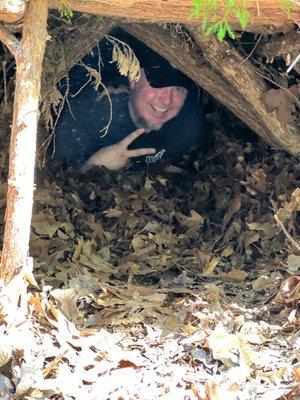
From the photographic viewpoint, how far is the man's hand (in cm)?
327

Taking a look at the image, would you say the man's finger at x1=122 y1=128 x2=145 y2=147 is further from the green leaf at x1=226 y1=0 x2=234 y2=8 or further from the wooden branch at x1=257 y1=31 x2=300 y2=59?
the green leaf at x1=226 y1=0 x2=234 y2=8

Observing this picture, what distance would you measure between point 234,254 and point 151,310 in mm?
672

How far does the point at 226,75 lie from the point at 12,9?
1.10m

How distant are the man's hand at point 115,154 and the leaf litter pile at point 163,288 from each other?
72 millimetres

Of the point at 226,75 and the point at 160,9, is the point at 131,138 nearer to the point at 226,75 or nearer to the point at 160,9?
the point at 226,75

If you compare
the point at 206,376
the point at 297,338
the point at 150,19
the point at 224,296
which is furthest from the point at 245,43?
the point at 206,376

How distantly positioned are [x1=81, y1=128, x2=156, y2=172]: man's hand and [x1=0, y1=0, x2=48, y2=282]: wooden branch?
4.68 ft

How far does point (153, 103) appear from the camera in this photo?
3.36 m

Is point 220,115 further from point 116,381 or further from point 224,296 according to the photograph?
point 116,381

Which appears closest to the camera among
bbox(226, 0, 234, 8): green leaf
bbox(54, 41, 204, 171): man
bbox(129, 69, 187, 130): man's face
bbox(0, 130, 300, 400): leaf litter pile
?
bbox(0, 130, 300, 400): leaf litter pile

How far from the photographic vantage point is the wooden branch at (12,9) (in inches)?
70.0

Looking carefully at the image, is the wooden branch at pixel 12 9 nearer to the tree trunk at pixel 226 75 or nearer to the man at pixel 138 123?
the tree trunk at pixel 226 75

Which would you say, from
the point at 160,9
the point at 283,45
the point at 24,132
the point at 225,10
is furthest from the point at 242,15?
the point at 24,132

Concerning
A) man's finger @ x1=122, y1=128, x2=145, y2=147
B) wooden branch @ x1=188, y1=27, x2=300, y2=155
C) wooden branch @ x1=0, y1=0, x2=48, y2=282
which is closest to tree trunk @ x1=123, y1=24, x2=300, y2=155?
wooden branch @ x1=188, y1=27, x2=300, y2=155
